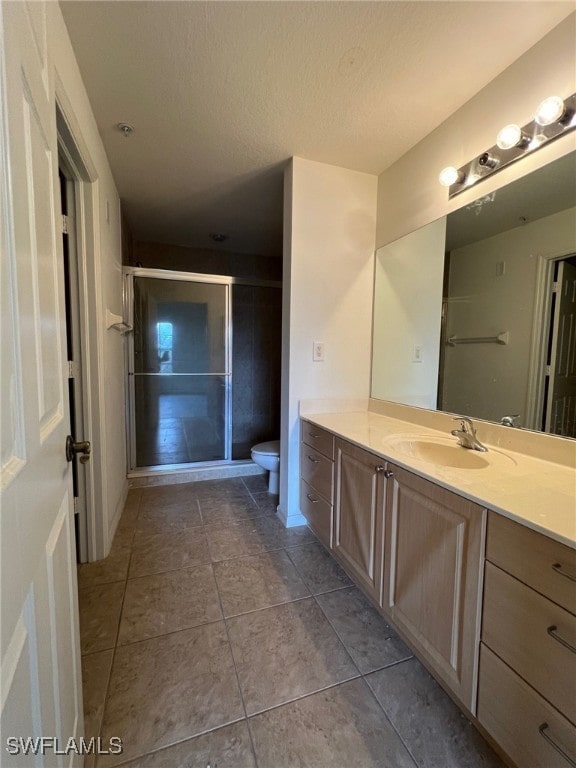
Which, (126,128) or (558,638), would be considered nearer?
(558,638)

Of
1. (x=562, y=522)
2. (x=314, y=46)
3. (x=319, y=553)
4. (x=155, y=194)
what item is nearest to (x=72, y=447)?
(x=562, y=522)

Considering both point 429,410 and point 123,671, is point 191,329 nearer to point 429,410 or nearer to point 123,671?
point 429,410

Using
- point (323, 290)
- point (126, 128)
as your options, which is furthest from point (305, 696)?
point (126, 128)

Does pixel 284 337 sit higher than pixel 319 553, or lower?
higher

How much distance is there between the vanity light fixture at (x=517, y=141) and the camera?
3.78ft

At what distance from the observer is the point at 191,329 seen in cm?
332

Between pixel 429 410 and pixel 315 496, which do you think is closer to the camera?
pixel 429 410

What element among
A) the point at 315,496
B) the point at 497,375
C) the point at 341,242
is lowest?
the point at 315,496

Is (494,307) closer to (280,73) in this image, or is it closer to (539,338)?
(539,338)

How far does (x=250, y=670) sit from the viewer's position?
3.96 feet

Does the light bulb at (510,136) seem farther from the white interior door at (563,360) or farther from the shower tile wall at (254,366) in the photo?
the shower tile wall at (254,366)

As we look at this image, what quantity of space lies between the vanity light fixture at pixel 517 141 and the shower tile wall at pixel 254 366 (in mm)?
2205

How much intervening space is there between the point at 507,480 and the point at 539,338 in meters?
0.67

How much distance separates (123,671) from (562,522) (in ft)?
4.98
